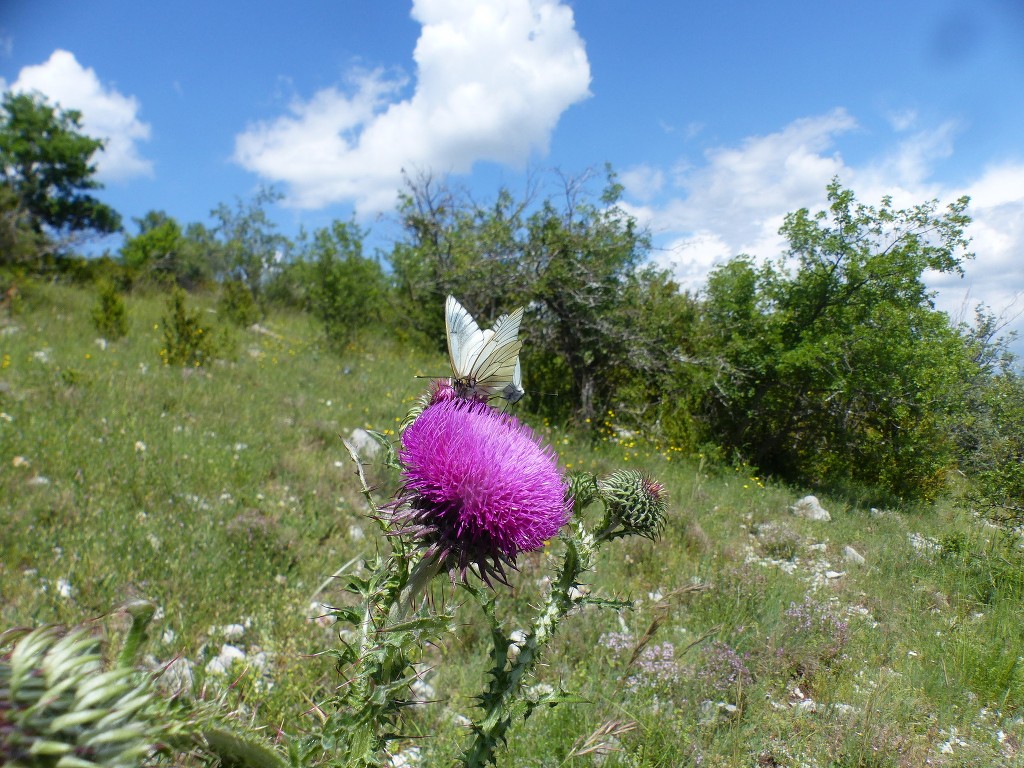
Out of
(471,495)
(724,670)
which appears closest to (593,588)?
(724,670)

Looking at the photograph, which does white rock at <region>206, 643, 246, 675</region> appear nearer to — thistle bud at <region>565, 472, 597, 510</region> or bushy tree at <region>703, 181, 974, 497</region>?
thistle bud at <region>565, 472, 597, 510</region>

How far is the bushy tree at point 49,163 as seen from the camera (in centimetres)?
→ 4350

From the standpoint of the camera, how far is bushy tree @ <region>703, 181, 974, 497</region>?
342 inches

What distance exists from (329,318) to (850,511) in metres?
11.6

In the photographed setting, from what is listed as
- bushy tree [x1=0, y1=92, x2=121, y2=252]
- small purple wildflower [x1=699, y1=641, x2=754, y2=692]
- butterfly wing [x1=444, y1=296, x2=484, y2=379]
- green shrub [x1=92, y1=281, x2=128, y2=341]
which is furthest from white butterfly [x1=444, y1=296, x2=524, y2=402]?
bushy tree [x1=0, y1=92, x2=121, y2=252]

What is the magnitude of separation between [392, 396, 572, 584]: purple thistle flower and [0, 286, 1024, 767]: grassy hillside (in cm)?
35

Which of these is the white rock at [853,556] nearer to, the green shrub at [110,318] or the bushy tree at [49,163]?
the green shrub at [110,318]

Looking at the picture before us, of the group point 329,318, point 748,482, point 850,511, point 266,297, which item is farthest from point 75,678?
point 266,297

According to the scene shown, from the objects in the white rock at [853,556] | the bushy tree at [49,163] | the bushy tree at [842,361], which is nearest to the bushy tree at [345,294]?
the bushy tree at [842,361]

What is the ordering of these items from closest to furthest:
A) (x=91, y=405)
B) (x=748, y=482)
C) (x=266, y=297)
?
(x=91, y=405) < (x=748, y=482) < (x=266, y=297)

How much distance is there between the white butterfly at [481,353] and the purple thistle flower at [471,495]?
661 millimetres

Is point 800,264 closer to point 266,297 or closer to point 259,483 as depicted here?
point 259,483

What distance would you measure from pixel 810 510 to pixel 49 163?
2324 inches

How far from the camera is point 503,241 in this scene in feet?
34.6
